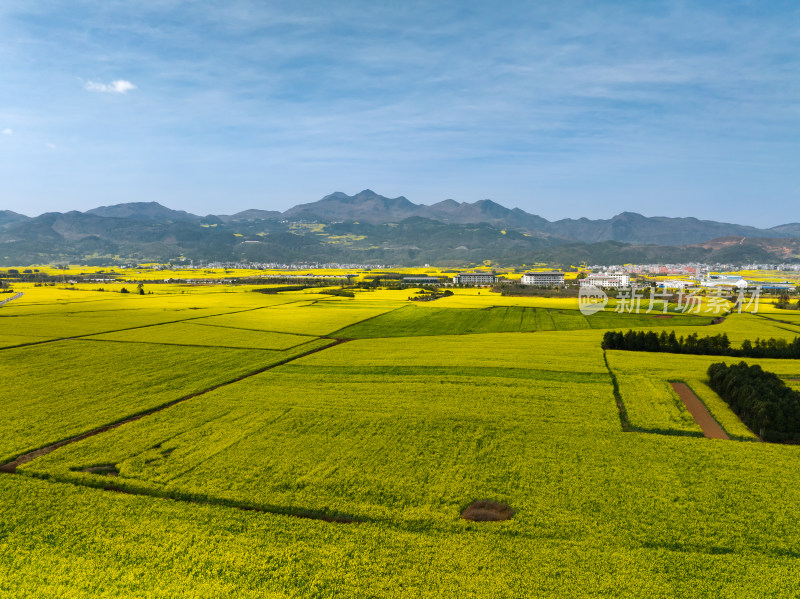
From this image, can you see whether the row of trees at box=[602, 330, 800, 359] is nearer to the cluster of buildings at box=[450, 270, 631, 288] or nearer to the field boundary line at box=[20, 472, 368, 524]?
the field boundary line at box=[20, 472, 368, 524]

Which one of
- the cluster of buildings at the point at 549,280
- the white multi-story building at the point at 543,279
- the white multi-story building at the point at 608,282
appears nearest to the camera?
the white multi-story building at the point at 608,282

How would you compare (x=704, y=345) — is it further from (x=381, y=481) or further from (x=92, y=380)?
(x=92, y=380)

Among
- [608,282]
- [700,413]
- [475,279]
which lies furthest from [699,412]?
[475,279]

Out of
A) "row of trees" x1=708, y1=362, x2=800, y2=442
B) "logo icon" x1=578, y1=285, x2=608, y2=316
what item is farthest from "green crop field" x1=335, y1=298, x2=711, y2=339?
"row of trees" x1=708, y1=362, x2=800, y2=442

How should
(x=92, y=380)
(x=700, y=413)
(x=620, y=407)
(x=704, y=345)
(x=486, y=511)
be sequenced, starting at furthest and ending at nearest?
(x=704, y=345), (x=92, y=380), (x=620, y=407), (x=700, y=413), (x=486, y=511)

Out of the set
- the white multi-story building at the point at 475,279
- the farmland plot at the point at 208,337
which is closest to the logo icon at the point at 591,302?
the white multi-story building at the point at 475,279

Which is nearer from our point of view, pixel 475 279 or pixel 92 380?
pixel 92 380

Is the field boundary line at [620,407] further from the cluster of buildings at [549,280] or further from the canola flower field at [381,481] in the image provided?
the cluster of buildings at [549,280]

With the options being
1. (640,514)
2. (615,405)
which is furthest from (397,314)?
(640,514)
